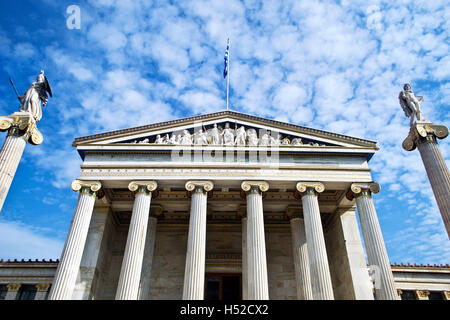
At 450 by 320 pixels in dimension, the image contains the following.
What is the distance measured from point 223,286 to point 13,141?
15.1m

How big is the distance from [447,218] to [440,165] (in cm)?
255

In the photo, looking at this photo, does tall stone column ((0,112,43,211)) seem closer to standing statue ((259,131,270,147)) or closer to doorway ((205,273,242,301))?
standing statue ((259,131,270,147))

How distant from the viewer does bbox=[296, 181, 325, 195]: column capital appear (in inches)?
787

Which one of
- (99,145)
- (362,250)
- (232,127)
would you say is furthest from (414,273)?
(99,145)

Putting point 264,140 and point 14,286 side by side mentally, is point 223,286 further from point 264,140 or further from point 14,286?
point 14,286

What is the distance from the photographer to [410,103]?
18078mm

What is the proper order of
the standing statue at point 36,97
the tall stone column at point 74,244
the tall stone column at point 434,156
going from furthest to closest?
1. the tall stone column at point 74,244
2. the standing statue at point 36,97
3. the tall stone column at point 434,156

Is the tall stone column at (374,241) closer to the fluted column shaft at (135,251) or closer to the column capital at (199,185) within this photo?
the column capital at (199,185)

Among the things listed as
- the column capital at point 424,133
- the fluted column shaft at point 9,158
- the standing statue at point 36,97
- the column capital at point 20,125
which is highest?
the standing statue at point 36,97

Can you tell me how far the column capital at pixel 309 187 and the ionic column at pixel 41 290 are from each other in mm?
17978

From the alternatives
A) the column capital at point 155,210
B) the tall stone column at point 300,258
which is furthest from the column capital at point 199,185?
the tall stone column at point 300,258

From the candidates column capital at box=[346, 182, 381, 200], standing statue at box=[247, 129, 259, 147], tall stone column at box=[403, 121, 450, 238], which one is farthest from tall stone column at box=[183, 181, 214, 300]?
tall stone column at box=[403, 121, 450, 238]

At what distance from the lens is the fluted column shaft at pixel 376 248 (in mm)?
16922

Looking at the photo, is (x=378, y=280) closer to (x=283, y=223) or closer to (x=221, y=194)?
(x=283, y=223)
